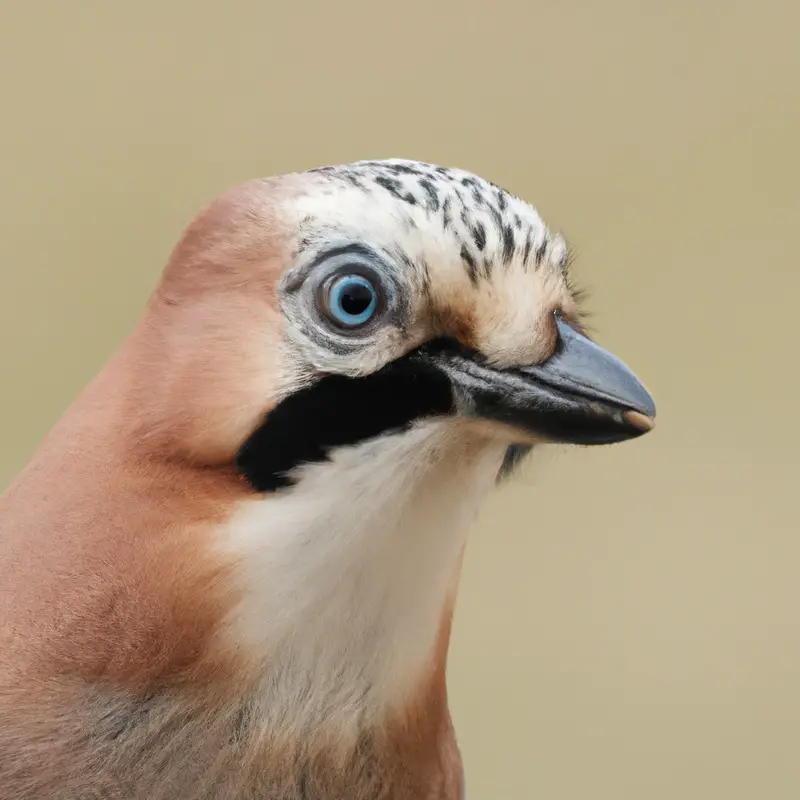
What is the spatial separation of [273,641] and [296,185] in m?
0.43

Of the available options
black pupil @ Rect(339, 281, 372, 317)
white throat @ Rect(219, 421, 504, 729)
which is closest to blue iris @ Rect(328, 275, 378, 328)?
black pupil @ Rect(339, 281, 372, 317)

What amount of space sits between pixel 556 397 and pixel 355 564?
9.3 inches

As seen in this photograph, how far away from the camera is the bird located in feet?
4.05

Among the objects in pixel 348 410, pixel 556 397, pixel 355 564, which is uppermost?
pixel 556 397

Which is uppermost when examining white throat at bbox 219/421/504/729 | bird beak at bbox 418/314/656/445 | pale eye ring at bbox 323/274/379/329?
bird beak at bbox 418/314/656/445

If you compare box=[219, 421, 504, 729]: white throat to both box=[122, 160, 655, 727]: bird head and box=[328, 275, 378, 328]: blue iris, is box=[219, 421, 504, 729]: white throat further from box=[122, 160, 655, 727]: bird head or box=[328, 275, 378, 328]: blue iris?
box=[328, 275, 378, 328]: blue iris

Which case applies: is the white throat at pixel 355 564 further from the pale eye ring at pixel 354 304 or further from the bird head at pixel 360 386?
the pale eye ring at pixel 354 304

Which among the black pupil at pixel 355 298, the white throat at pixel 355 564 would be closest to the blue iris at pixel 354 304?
the black pupil at pixel 355 298

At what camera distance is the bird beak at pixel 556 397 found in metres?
1.24

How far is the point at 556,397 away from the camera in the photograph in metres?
1.25

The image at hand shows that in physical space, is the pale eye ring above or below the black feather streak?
above

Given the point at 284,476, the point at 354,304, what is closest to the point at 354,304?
the point at 354,304

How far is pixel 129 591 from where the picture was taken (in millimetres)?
1279

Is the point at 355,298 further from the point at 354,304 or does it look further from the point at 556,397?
the point at 556,397
